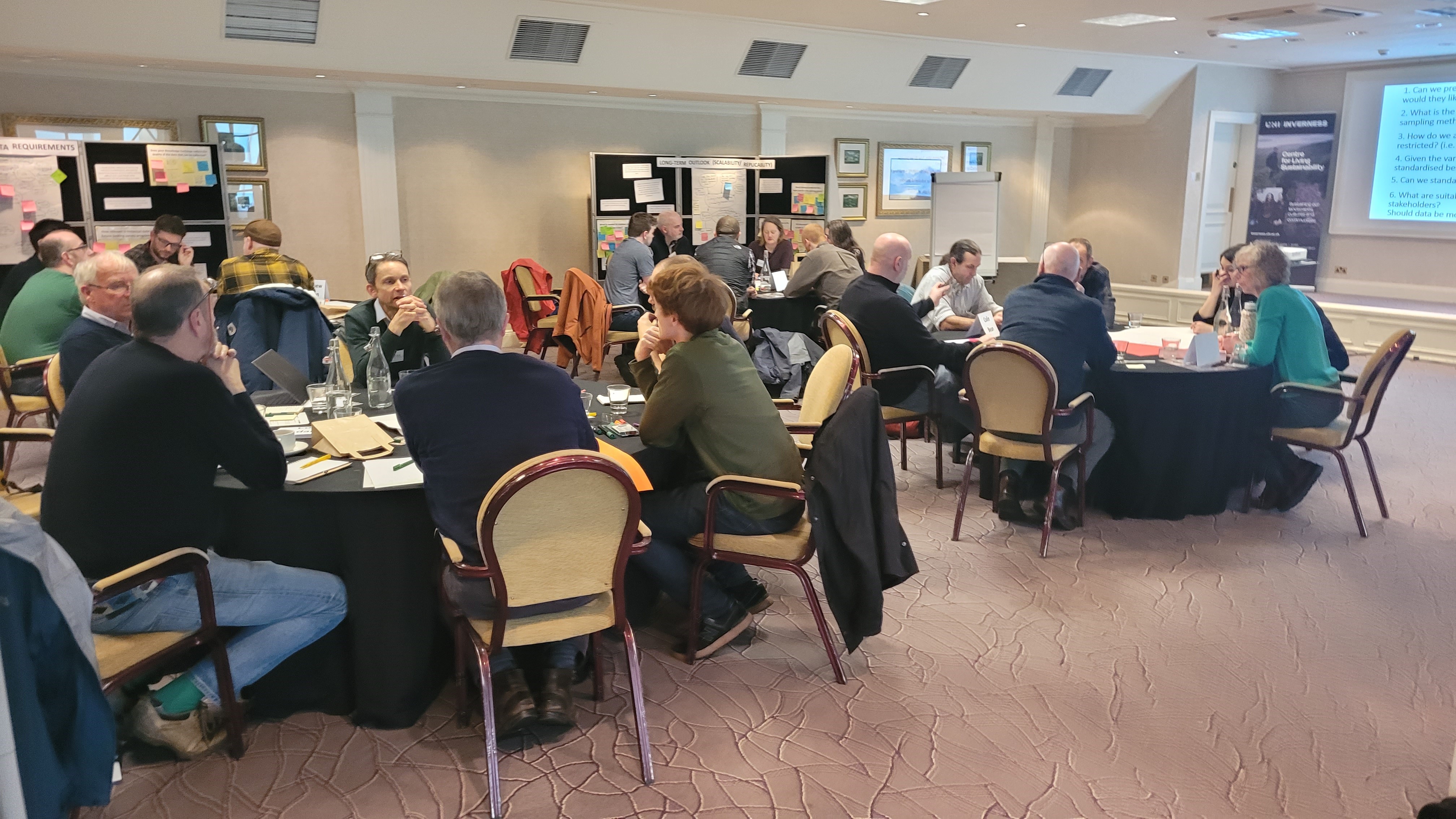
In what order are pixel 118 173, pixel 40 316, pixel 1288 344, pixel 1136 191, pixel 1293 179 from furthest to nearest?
pixel 1136 191, pixel 1293 179, pixel 118 173, pixel 40 316, pixel 1288 344

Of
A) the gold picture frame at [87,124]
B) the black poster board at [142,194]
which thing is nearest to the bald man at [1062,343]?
the black poster board at [142,194]

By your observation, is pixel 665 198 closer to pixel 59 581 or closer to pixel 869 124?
pixel 869 124

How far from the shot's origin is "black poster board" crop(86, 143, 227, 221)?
23.2 ft

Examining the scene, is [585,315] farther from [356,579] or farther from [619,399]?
[356,579]

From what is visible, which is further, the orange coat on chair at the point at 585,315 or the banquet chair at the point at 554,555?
the orange coat on chair at the point at 585,315

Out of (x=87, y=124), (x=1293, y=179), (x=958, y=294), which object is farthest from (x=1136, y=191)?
(x=87, y=124)

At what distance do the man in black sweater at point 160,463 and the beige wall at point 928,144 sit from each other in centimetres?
896

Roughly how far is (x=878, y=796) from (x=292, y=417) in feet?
7.40

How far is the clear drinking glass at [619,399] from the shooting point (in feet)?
11.7

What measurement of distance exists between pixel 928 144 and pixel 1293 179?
4025mm

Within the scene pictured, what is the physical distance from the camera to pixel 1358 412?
448 cm

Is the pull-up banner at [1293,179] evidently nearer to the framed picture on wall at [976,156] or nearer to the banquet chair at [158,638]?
the framed picture on wall at [976,156]

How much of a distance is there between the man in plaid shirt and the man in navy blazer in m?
3.38

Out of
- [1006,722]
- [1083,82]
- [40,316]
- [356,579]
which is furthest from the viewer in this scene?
[1083,82]
